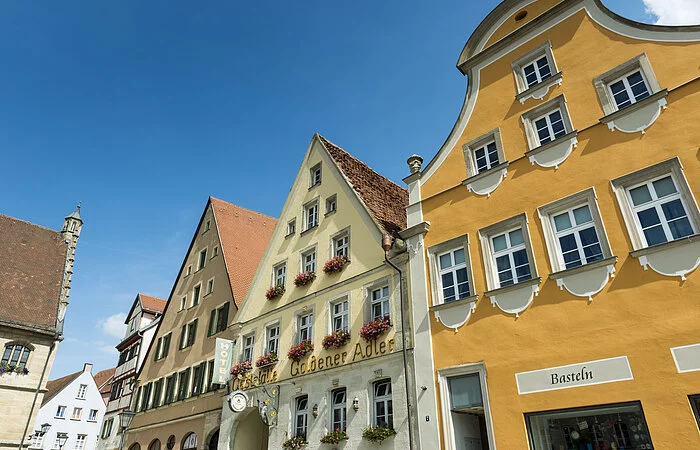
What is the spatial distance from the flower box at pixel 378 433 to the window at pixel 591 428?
3.73 m

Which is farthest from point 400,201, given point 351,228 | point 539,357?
point 539,357

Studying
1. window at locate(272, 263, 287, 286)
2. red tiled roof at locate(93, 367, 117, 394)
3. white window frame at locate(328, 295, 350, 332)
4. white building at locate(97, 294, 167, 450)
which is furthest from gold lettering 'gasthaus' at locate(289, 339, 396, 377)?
red tiled roof at locate(93, 367, 117, 394)

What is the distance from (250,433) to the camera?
18.1 m

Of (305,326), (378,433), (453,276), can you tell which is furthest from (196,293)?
(453,276)

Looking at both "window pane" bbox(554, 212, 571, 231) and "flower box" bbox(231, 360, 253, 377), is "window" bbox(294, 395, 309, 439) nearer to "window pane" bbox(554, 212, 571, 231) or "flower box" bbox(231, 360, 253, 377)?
"flower box" bbox(231, 360, 253, 377)

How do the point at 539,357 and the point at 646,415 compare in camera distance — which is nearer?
the point at 646,415

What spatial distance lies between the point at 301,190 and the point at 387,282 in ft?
24.0

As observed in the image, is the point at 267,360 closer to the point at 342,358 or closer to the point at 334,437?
the point at 342,358

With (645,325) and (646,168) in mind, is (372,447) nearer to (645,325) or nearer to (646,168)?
(645,325)

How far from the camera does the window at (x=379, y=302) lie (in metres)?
14.1

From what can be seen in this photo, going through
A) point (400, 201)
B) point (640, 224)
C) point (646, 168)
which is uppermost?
point (400, 201)

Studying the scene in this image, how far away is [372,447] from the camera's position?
12.3 metres

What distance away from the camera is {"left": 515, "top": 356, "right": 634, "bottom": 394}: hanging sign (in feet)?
29.3

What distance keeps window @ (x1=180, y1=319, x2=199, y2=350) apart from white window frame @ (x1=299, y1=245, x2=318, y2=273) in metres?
9.07
